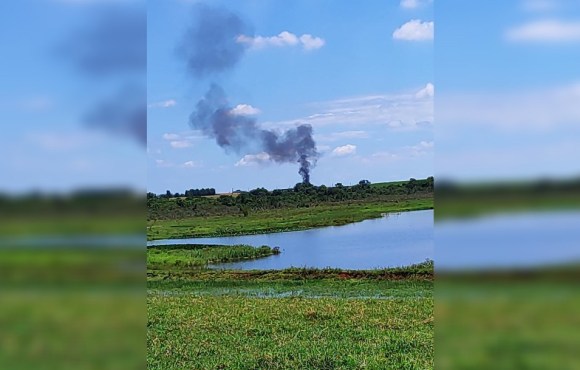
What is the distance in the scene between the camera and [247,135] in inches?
1179

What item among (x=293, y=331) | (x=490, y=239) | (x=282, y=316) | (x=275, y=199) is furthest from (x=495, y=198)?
(x=275, y=199)

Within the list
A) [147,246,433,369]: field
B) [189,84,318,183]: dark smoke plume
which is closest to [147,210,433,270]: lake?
[189,84,318,183]: dark smoke plume

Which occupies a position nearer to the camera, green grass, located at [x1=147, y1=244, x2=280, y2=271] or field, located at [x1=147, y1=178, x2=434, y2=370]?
field, located at [x1=147, y1=178, x2=434, y2=370]

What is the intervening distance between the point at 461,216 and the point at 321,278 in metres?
15.8

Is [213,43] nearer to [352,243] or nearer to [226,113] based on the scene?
[226,113]

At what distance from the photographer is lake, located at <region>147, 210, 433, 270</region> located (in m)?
22.0

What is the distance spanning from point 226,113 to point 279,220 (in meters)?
5.86

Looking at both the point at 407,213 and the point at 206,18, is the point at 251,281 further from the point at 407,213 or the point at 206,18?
the point at 206,18

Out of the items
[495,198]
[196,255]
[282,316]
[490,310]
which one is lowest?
[196,255]

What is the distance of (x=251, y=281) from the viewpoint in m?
17.1

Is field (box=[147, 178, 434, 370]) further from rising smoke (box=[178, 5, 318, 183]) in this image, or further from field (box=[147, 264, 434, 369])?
rising smoke (box=[178, 5, 318, 183])

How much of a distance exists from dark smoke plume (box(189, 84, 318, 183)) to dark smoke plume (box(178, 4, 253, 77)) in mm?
1190

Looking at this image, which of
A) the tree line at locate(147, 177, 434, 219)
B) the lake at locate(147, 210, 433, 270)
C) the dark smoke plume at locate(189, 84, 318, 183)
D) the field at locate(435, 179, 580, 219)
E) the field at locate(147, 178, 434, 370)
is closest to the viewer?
the field at locate(435, 179, 580, 219)

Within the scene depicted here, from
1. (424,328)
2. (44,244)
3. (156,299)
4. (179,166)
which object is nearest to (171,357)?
(424,328)
